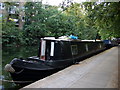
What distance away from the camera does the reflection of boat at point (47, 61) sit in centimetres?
580

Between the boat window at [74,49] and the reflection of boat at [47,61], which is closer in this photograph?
the reflection of boat at [47,61]

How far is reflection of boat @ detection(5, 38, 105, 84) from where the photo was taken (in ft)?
19.0

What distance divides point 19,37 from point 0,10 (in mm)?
6477

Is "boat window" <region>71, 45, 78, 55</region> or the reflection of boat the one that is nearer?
the reflection of boat

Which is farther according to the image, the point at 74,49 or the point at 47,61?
the point at 74,49

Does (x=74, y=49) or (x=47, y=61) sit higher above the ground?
(x=74, y=49)

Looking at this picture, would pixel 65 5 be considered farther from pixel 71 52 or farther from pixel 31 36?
pixel 31 36

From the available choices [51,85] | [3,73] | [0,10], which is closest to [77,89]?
[51,85]

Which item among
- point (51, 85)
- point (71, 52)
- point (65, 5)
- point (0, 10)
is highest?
point (0, 10)

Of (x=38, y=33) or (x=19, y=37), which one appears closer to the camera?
(x=19, y=37)

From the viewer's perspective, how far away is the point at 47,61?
6465 mm

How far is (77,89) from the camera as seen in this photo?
12.3 feet

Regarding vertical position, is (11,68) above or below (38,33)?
below

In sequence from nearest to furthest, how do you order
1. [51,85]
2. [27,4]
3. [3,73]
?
[51,85] → [3,73] → [27,4]
